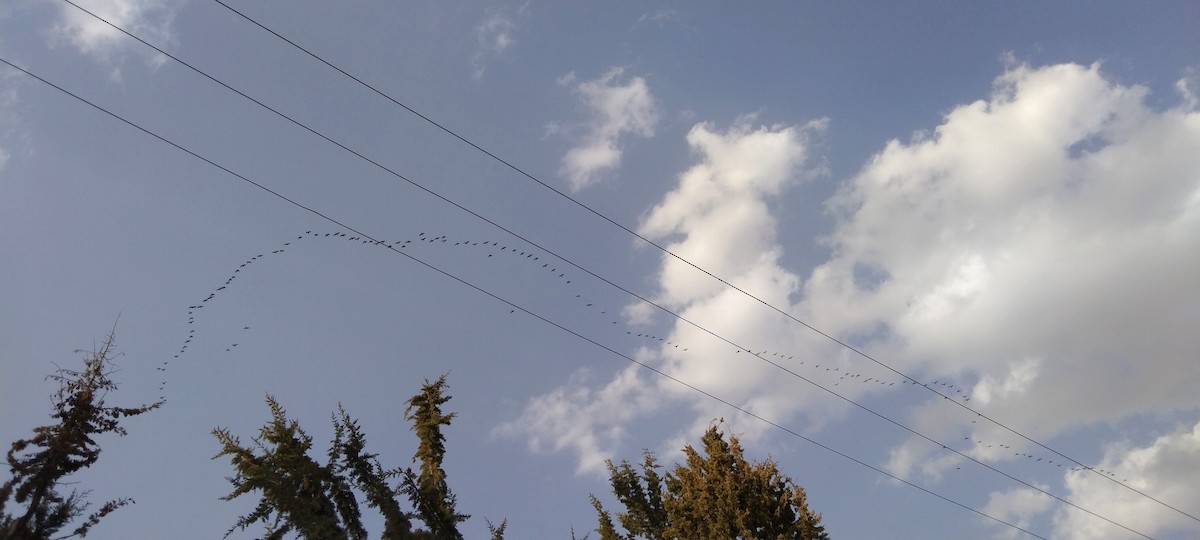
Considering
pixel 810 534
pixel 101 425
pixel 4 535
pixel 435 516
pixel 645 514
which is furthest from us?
pixel 645 514

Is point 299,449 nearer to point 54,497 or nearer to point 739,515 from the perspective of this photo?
point 54,497

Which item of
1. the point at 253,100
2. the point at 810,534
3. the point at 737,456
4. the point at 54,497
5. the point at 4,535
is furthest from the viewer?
the point at 737,456

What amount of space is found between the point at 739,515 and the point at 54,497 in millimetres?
22421

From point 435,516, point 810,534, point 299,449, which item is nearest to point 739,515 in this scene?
point 810,534

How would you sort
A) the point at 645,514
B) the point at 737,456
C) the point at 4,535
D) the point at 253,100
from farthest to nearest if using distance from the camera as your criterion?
1. the point at 645,514
2. the point at 737,456
3. the point at 4,535
4. the point at 253,100

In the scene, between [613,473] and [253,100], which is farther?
[613,473]

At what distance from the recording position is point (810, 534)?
26500mm

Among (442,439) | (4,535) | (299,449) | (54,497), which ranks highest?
(442,439)

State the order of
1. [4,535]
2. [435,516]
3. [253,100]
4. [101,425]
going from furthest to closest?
[435,516] < [101,425] < [4,535] < [253,100]

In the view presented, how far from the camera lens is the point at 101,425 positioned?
2108 cm

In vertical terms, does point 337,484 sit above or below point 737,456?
below

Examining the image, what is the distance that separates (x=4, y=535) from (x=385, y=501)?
31.6 feet

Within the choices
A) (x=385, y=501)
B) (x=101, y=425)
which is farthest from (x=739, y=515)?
(x=101, y=425)

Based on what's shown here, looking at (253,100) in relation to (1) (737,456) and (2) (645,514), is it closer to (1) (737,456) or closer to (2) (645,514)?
(1) (737,456)
